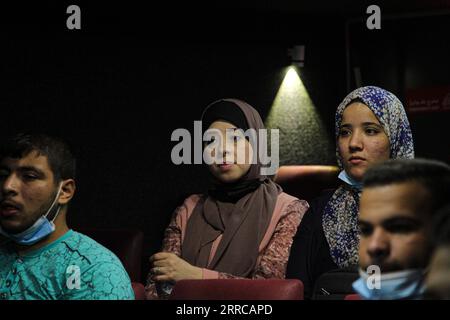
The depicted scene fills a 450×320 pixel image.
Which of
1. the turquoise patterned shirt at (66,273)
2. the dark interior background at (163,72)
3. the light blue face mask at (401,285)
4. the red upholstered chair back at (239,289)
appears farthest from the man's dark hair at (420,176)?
the dark interior background at (163,72)

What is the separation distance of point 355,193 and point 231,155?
1.89 feet

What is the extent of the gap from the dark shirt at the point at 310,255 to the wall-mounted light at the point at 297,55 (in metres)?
2.92

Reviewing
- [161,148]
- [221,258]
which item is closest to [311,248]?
[221,258]

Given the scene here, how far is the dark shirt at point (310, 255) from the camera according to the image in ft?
9.16

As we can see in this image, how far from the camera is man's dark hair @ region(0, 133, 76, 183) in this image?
2.47 meters

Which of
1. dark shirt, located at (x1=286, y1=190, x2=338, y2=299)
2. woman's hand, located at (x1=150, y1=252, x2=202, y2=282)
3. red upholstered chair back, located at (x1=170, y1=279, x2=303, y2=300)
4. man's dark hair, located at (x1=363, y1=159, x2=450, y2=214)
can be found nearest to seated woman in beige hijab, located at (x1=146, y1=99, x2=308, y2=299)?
woman's hand, located at (x1=150, y1=252, x2=202, y2=282)

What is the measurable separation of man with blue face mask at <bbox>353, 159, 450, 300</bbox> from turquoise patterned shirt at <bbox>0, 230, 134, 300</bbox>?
0.92 meters

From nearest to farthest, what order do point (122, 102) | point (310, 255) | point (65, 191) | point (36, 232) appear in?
1. point (36, 232)
2. point (65, 191)
3. point (310, 255)
4. point (122, 102)

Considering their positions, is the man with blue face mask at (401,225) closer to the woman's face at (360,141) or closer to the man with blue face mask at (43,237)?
the man with blue face mask at (43,237)

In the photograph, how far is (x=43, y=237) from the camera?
2.45 meters

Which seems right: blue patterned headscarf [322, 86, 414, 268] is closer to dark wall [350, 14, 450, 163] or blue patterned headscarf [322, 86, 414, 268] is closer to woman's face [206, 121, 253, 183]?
woman's face [206, 121, 253, 183]

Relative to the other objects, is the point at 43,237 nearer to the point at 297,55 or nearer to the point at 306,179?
the point at 306,179

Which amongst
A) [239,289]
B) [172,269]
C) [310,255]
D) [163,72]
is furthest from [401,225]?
[163,72]

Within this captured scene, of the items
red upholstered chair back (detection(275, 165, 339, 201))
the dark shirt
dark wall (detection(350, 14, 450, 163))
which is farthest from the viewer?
dark wall (detection(350, 14, 450, 163))
